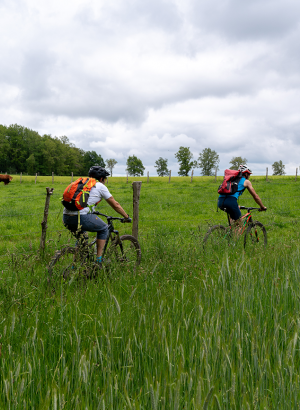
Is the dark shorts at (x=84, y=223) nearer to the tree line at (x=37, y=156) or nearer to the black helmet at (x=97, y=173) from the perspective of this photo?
the black helmet at (x=97, y=173)

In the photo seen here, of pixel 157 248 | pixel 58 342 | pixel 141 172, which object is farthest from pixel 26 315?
pixel 141 172

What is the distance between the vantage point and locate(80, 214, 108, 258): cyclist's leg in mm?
4699

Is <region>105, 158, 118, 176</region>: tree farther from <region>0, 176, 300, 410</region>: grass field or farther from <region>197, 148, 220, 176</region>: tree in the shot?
<region>0, 176, 300, 410</region>: grass field

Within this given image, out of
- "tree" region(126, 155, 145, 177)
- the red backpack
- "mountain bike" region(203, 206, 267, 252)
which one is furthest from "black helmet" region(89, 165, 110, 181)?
"tree" region(126, 155, 145, 177)

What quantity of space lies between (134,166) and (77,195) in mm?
124808

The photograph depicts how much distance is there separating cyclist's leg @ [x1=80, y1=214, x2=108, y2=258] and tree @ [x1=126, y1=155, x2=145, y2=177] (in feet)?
398

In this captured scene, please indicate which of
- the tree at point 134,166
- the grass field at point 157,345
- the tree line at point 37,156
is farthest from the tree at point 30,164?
the grass field at point 157,345

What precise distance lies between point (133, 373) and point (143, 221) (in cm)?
938

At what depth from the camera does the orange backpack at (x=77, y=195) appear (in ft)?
14.6

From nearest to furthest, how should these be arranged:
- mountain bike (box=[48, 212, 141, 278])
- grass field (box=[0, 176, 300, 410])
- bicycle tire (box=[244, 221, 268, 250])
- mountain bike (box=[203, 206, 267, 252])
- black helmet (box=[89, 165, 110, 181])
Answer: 1. grass field (box=[0, 176, 300, 410])
2. mountain bike (box=[48, 212, 141, 278])
3. black helmet (box=[89, 165, 110, 181])
4. mountain bike (box=[203, 206, 267, 252])
5. bicycle tire (box=[244, 221, 268, 250])

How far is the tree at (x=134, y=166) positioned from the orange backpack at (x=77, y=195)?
12165cm

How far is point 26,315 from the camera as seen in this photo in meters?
2.58

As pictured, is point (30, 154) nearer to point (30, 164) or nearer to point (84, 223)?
point (30, 164)

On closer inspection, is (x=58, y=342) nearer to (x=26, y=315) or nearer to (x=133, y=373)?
(x=26, y=315)
